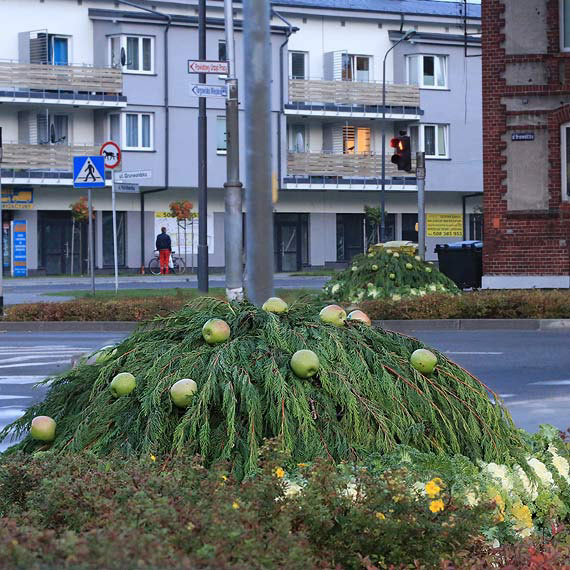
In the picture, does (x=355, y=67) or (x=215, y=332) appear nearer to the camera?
(x=215, y=332)

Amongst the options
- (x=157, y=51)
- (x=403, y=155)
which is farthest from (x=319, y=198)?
(x=403, y=155)

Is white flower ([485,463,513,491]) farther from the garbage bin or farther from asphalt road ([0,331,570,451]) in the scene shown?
the garbage bin

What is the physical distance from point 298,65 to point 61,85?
12.5 meters

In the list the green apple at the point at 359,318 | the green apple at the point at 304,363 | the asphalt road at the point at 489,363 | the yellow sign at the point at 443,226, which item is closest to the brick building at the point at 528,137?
the asphalt road at the point at 489,363

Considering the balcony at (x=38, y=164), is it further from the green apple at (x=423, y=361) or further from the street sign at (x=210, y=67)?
the green apple at (x=423, y=361)

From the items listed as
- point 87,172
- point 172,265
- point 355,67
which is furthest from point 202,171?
point 355,67

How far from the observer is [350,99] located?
60.3 metres

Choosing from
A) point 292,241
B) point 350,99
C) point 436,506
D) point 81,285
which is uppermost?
point 350,99

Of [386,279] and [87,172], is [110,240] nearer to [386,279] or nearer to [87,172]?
[87,172]

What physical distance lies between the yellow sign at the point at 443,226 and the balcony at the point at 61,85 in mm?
18194

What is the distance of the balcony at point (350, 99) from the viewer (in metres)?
59.2

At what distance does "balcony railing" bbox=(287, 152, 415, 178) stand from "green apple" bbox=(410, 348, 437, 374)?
5451 centimetres

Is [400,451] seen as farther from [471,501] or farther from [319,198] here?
[319,198]

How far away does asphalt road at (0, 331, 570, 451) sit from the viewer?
1138cm
